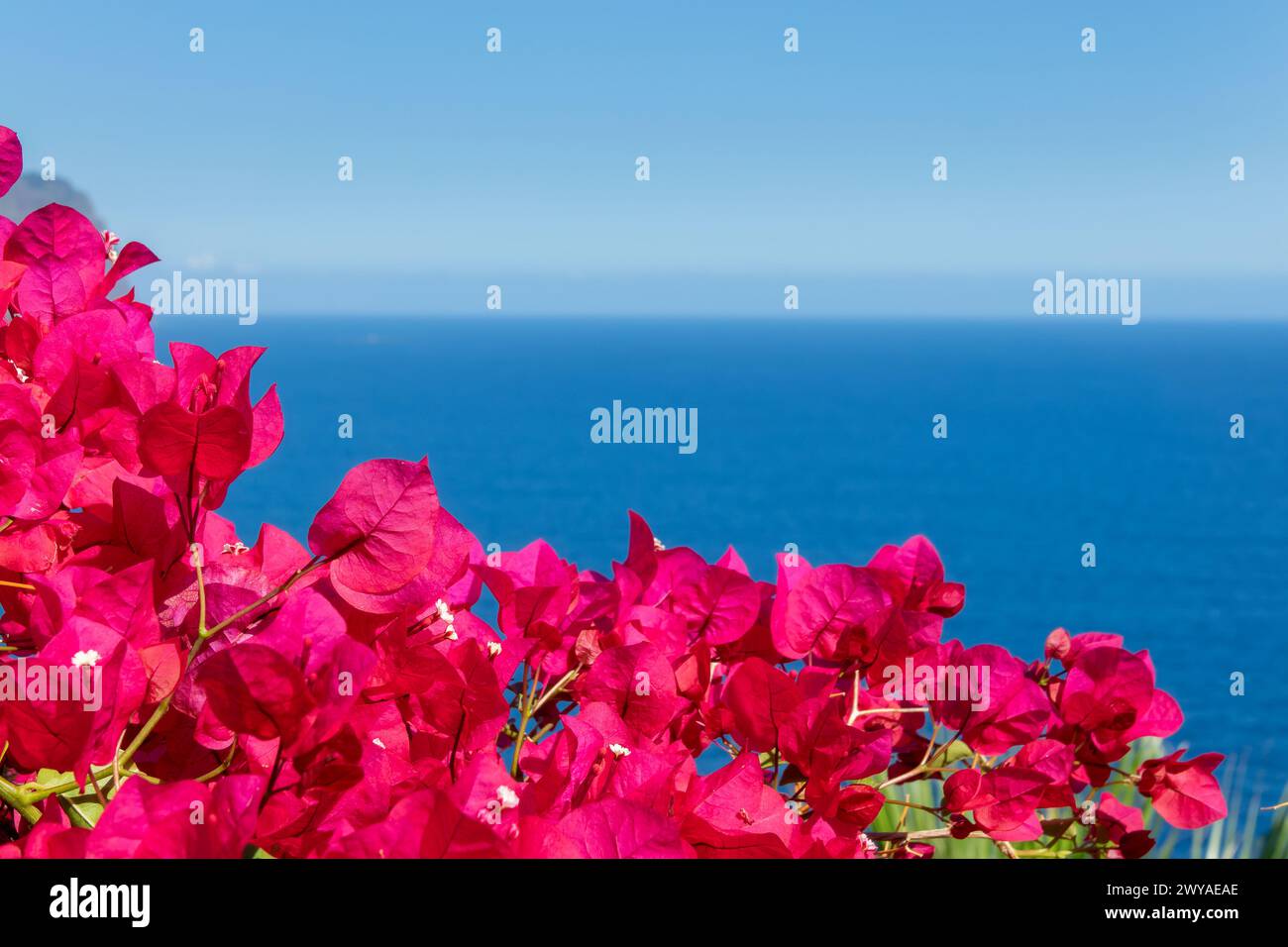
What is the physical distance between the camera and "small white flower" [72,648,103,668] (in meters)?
0.63

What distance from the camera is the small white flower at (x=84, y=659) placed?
0.63 m

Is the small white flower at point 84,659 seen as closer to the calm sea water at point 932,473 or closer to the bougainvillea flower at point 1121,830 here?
the bougainvillea flower at point 1121,830

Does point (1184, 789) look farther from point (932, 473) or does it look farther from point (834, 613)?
point (932, 473)

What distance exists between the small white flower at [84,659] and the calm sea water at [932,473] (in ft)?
43.0

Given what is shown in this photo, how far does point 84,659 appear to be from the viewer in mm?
631

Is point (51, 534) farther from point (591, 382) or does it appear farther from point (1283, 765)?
point (591, 382)

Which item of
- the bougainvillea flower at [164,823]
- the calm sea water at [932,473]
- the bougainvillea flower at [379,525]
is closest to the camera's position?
the bougainvillea flower at [164,823]

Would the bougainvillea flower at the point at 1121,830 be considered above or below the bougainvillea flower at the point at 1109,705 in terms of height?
below

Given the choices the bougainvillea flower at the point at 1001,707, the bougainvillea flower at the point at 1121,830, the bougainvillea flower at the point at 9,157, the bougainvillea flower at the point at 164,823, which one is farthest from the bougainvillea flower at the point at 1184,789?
the bougainvillea flower at the point at 9,157

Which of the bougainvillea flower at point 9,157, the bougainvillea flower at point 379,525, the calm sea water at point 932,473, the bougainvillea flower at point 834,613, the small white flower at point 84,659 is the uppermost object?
the bougainvillea flower at point 9,157

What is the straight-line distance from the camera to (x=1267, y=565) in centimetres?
3434

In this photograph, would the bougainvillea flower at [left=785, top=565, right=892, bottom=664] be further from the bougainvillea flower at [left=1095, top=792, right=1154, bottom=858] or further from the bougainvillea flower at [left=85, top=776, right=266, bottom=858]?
the bougainvillea flower at [left=85, top=776, right=266, bottom=858]

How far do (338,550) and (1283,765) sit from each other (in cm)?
2108

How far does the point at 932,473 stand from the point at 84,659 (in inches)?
2172
